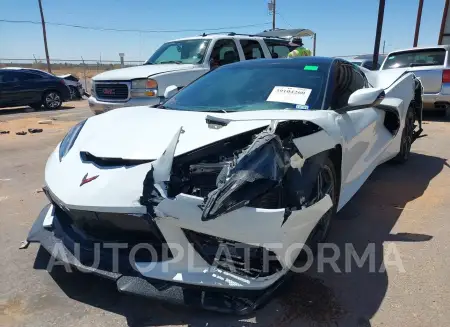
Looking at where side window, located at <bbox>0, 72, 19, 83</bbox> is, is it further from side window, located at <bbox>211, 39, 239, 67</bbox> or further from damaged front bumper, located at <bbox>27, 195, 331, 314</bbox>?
damaged front bumper, located at <bbox>27, 195, 331, 314</bbox>

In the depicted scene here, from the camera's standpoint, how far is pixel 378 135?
378cm

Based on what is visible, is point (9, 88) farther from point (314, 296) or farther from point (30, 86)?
point (314, 296)

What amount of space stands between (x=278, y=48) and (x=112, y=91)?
14.0 feet

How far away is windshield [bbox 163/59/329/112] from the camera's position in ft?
9.94

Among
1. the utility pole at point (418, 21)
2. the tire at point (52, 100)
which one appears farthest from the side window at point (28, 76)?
the utility pole at point (418, 21)

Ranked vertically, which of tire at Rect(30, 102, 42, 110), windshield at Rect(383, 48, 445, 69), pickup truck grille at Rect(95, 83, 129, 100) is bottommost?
tire at Rect(30, 102, 42, 110)

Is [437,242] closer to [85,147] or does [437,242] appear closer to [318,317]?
[318,317]

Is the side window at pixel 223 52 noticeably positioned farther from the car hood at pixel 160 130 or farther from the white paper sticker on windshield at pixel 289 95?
the car hood at pixel 160 130

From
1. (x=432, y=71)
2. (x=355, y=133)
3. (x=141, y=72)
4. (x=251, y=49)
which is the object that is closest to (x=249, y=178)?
(x=355, y=133)

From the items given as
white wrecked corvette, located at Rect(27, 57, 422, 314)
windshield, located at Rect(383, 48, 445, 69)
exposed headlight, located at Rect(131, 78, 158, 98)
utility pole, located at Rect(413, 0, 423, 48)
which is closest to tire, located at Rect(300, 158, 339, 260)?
white wrecked corvette, located at Rect(27, 57, 422, 314)

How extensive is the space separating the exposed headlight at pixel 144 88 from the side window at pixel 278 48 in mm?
3359

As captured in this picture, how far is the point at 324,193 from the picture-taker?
2.43m

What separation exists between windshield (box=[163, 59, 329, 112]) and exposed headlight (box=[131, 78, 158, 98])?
3102 millimetres

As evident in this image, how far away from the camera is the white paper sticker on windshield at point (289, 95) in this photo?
2.99 meters
